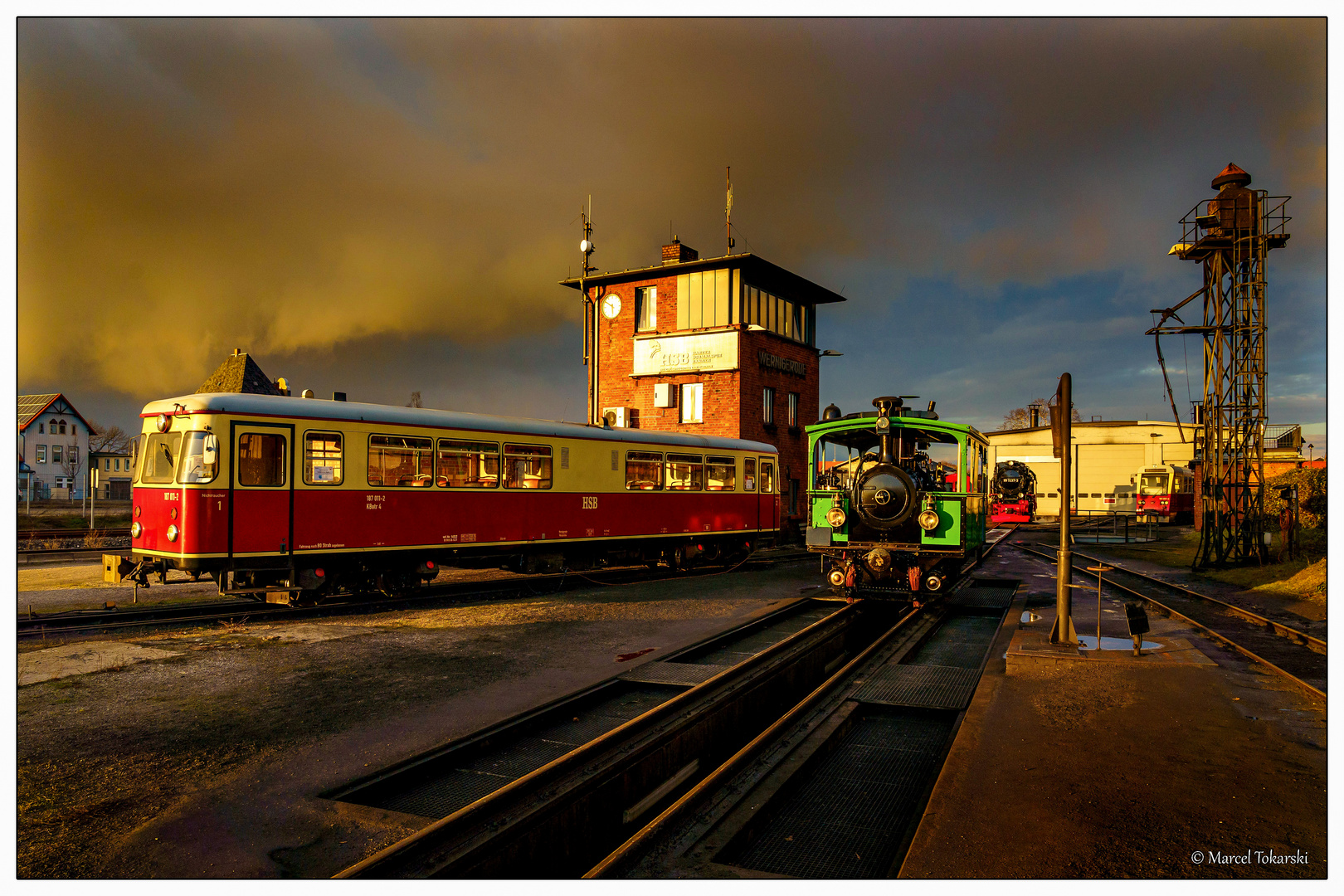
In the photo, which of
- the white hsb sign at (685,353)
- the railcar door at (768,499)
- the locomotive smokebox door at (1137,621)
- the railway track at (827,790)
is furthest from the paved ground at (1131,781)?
the white hsb sign at (685,353)

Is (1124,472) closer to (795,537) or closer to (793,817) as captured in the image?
(795,537)

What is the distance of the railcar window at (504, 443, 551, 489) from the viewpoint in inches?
560

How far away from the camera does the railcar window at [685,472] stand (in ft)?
59.1

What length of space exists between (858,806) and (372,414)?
9.94m

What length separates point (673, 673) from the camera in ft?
26.8

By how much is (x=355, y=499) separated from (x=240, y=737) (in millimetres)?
6186

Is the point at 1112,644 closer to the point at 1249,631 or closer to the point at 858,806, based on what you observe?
the point at 1249,631

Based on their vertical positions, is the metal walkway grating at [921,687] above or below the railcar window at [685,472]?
below

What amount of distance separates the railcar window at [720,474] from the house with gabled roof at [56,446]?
172ft

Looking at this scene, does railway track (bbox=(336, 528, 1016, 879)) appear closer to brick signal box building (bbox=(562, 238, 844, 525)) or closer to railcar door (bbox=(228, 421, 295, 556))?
railcar door (bbox=(228, 421, 295, 556))

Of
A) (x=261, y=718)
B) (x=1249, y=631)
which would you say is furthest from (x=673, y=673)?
(x=1249, y=631)

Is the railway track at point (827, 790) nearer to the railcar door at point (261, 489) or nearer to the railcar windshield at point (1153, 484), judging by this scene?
the railcar door at point (261, 489)

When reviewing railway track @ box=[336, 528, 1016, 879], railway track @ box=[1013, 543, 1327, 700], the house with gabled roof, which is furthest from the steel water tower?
the house with gabled roof

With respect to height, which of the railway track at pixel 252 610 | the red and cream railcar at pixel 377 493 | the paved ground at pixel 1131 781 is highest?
the red and cream railcar at pixel 377 493
